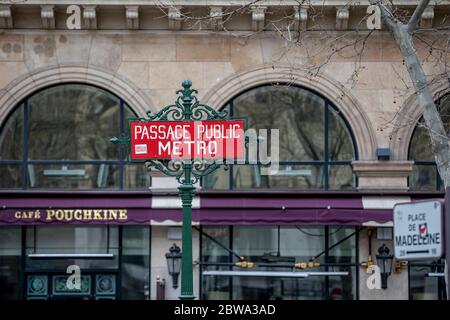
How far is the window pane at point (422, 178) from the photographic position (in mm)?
22719

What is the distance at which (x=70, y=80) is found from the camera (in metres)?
22.8

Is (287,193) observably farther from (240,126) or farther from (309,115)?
(240,126)

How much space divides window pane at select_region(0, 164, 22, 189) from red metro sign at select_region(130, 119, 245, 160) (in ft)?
20.8

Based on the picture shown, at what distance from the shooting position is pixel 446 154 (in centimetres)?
1486

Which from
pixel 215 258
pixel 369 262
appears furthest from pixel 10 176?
pixel 369 262

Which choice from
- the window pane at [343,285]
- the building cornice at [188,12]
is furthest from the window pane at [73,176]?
the window pane at [343,285]

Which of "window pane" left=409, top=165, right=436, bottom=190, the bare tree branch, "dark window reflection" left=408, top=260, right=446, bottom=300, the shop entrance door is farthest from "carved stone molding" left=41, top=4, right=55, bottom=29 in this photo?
the bare tree branch

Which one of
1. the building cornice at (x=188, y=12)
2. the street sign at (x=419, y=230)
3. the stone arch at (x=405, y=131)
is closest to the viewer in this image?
the street sign at (x=419, y=230)

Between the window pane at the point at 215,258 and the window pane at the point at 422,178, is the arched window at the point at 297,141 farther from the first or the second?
the window pane at the point at 422,178

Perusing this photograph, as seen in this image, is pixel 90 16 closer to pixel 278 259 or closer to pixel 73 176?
pixel 73 176

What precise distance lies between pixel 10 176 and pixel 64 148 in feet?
4.14

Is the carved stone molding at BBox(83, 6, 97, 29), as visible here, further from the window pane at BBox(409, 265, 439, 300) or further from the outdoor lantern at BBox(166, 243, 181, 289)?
the window pane at BBox(409, 265, 439, 300)
